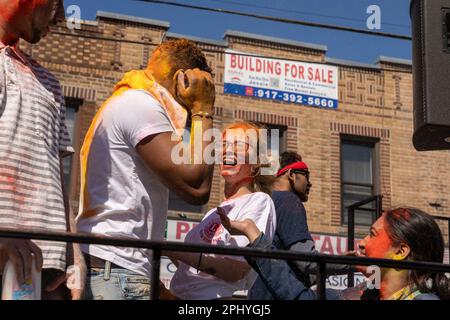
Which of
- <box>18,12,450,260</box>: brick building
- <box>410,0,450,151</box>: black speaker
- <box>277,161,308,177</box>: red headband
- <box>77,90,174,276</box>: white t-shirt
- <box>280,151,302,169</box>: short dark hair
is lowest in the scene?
<box>77,90,174,276</box>: white t-shirt

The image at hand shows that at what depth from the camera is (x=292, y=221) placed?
3.38 meters

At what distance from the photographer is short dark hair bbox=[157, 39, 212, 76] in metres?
2.54

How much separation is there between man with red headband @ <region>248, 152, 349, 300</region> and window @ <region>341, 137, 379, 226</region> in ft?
32.3

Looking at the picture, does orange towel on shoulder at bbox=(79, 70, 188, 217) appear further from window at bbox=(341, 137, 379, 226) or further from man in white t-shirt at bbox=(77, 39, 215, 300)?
window at bbox=(341, 137, 379, 226)

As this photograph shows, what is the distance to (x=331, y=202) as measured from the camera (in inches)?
524

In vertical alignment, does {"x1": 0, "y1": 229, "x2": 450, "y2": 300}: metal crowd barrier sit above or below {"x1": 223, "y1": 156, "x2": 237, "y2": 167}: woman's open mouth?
below

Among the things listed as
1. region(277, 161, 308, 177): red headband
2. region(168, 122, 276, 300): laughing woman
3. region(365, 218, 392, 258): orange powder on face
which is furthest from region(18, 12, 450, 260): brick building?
region(365, 218, 392, 258): orange powder on face

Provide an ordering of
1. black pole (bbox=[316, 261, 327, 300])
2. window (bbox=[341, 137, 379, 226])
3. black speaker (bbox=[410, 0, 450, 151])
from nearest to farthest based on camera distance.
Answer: black pole (bbox=[316, 261, 327, 300])
black speaker (bbox=[410, 0, 450, 151])
window (bbox=[341, 137, 379, 226])

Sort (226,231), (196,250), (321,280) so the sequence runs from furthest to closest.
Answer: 1. (226,231)
2. (321,280)
3. (196,250)

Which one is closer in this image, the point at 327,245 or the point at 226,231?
the point at 226,231

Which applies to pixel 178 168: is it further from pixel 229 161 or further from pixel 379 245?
pixel 379 245

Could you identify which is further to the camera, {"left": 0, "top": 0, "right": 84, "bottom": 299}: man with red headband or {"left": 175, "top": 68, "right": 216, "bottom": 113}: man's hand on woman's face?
{"left": 175, "top": 68, "right": 216, "bottom": 113}: man's hand on woman's face

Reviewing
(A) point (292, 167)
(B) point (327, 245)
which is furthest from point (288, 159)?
(B) point (327, 245)

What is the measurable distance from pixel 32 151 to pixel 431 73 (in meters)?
3.08
